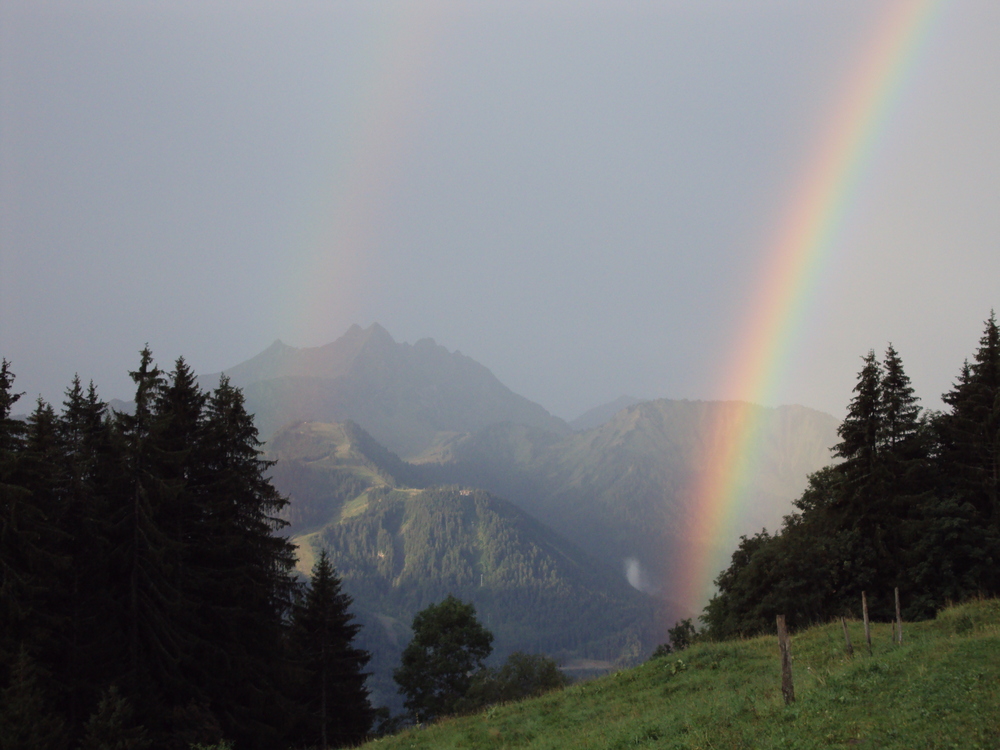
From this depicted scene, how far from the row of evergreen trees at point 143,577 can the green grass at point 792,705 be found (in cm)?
1022

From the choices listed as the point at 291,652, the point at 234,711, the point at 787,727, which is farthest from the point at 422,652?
the point at 787,727

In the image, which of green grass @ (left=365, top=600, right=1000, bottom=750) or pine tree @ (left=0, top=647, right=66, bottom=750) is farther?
pine tree @ (left=0, top=647, right=66, bottom=750)

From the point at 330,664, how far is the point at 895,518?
140ft

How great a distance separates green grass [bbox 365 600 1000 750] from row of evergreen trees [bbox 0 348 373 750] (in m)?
10.2

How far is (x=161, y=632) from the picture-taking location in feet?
92.8

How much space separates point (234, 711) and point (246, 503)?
1001 centimetres

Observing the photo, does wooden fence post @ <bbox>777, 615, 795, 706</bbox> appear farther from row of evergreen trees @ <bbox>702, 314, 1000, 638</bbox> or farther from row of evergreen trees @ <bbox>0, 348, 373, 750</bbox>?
row of evergreen trees @ <bbox>702, 314, 1000, 638</bbox>

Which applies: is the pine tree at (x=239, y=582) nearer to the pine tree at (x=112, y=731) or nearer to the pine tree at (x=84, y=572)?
the pine tree at (x=84, y=572)

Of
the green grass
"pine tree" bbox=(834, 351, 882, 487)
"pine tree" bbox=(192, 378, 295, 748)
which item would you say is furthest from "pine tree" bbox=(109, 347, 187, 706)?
"pine tree" bbox=(834, 351, 882, 487)

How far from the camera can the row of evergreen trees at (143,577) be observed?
2436 cm

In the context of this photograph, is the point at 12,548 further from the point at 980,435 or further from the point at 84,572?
the point at 980,435

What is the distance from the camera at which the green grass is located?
13.1 metres

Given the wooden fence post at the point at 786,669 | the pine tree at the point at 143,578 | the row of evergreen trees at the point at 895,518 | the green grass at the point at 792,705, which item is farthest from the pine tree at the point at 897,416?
the pine tree at the point at 143,578

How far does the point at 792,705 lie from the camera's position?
618 inches
